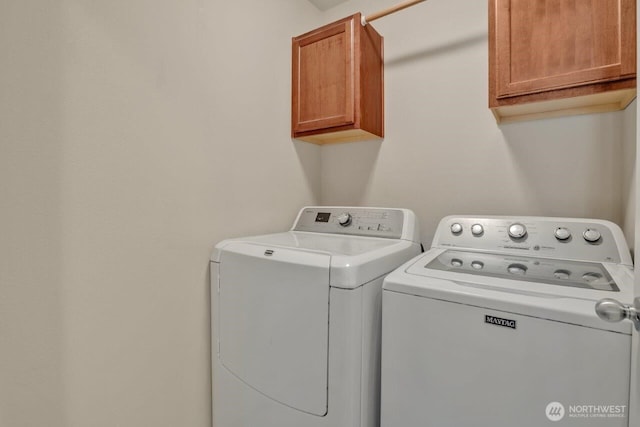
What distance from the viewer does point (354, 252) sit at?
1.06 meters

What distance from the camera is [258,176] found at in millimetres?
1539

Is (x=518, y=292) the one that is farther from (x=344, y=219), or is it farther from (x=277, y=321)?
(x=344, y=219)

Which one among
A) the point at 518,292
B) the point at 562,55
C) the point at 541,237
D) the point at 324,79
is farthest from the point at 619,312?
the point at 324,79

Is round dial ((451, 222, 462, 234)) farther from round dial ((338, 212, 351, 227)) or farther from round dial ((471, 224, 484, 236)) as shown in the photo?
round dial ((338, 212, 351, 227))

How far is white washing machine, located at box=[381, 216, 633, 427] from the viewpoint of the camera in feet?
2.09

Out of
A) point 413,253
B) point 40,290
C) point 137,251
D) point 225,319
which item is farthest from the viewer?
point 413,253

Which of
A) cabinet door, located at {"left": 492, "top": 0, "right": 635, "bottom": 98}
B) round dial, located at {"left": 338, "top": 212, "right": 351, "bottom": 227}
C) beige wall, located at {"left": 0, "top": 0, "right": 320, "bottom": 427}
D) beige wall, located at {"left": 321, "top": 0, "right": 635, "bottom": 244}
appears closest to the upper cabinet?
cabinet door, located at {"left": 492, "top": 0, "right": 635, "bottom": 98}

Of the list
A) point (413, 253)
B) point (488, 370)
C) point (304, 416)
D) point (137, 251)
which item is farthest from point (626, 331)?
point (137, 251)

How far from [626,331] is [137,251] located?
53.7 inches

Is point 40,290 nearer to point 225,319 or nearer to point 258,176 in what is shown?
point 225,319

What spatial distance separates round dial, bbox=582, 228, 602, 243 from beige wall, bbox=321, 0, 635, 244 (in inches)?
8.4

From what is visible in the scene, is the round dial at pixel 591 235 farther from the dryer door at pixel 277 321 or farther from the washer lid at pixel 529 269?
the dryer door at pixel 277 321

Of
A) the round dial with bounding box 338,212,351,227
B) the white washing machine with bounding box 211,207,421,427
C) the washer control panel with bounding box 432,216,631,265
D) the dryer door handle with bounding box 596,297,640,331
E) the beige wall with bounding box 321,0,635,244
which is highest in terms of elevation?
the beige wall with bounding box 321,0,635,244

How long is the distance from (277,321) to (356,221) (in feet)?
2.31
